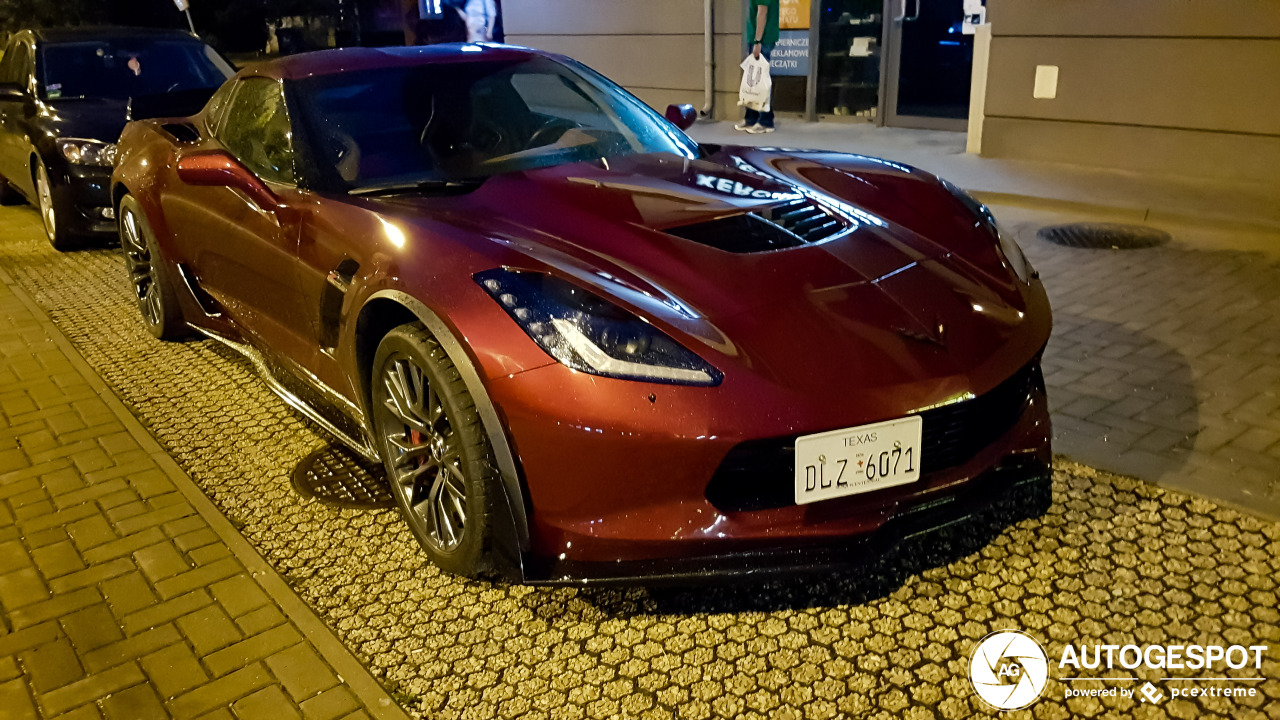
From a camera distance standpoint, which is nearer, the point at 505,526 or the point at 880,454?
the point at 880,454

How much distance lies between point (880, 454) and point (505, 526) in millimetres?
969

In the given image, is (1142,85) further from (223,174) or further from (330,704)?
(330,704)


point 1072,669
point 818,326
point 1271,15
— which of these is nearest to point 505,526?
point 818,326

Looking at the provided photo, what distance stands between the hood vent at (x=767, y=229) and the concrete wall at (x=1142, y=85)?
6.13 m

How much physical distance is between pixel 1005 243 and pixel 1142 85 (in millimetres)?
5971

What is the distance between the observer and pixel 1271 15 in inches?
283

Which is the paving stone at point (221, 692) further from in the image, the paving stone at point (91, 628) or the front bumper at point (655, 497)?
the front bumper at point (655, 497)

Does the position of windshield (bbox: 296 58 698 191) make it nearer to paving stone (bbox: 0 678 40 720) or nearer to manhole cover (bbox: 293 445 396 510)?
manhole cover (bbox: 293 445 396 510)

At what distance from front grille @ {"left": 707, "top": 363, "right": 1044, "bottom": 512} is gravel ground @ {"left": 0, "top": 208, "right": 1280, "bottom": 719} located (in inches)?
16.8

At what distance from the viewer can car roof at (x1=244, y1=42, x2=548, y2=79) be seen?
12.3ft

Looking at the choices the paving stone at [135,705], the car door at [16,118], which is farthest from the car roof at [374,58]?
the car door at [16,118]

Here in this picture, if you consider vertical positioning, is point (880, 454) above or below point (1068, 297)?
above

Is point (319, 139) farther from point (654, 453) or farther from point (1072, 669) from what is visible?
point (1072, 669)

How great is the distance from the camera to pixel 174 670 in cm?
259
